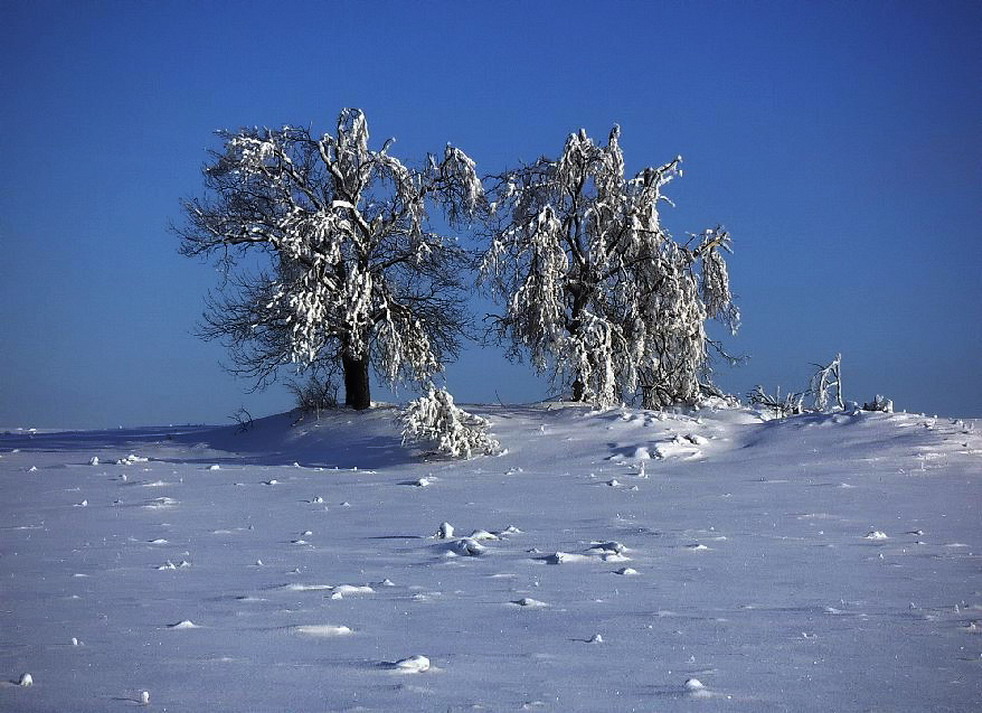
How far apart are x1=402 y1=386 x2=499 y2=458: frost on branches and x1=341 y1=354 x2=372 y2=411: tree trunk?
526 cm

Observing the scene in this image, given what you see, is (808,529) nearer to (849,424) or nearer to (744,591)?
(744,591)

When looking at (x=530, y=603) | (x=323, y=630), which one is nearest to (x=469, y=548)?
(x=530, y=603)

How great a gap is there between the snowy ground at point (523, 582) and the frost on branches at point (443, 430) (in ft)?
2.31

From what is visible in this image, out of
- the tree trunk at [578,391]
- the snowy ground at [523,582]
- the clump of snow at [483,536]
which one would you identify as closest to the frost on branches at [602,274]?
the tree trunk at [578,391]

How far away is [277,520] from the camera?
36.8 feet

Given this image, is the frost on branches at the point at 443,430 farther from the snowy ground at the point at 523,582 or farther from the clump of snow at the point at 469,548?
the clump of snow at the point at 469,548

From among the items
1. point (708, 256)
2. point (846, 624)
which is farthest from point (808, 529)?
point (708, 256)

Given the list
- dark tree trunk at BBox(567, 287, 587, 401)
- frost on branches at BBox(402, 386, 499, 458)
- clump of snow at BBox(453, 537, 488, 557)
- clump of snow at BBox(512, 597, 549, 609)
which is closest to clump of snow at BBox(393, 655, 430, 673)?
clump of snow at BBox(512, 597, 549, 609)

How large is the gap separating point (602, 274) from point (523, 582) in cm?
1566

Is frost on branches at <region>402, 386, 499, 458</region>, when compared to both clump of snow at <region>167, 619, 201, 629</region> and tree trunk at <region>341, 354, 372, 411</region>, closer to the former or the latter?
tree trunk at <region>341, 354, 372, 411</region>

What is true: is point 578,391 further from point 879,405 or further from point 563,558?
point 563,558

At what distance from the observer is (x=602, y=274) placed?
22234 millimetres

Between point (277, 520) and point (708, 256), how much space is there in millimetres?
15576

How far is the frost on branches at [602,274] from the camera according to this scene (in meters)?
21.4
